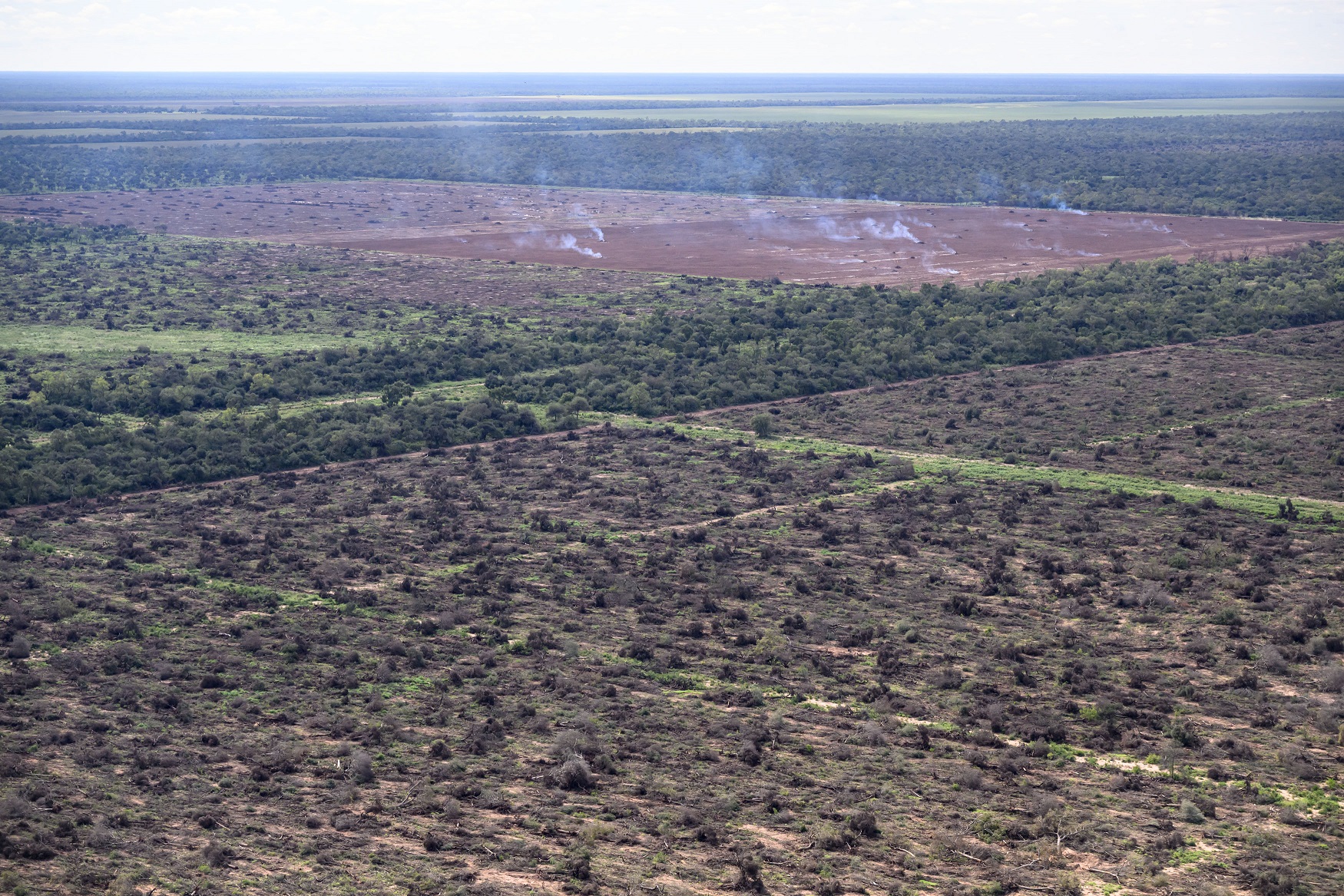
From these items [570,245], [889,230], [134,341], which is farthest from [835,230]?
[134,341]

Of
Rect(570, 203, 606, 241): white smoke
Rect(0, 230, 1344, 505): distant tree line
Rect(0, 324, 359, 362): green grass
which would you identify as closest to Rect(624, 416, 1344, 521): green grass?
Rect(0, 230, 1344, 505): distant tree line

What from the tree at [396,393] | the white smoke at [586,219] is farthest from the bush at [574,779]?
the white smoke at [586,219]

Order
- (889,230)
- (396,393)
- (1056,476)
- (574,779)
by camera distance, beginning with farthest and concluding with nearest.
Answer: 1. (889,230)
2. (396,393)
3. (1056,476)
4. (574,779)

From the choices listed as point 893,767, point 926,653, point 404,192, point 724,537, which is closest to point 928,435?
point 724,537

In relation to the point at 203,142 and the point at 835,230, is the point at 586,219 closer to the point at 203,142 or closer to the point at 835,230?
the point at 835,230

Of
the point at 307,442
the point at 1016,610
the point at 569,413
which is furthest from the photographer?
the point at 569,413

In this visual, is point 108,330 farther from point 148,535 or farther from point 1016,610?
point 1016,610
